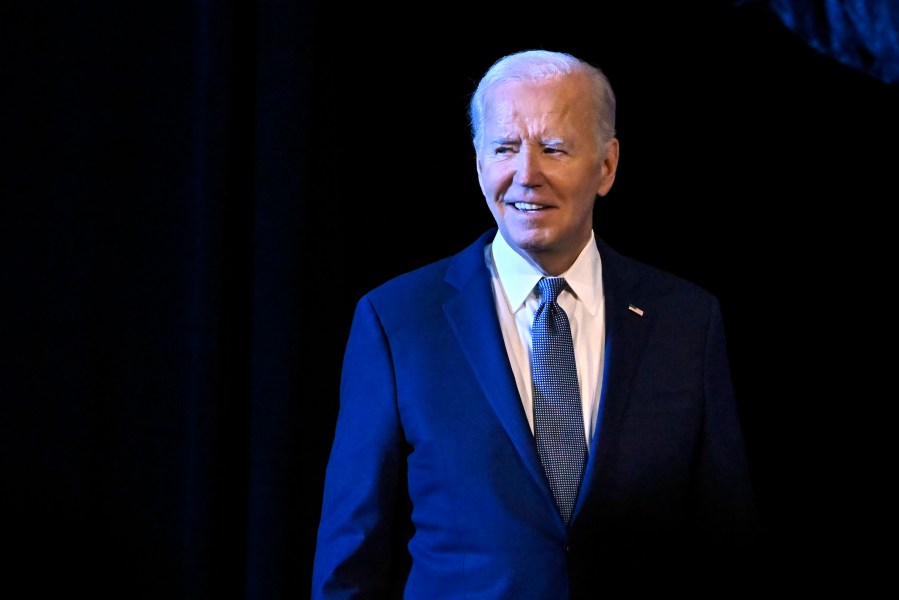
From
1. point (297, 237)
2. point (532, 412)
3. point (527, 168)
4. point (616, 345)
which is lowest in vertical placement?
point (532, 412)

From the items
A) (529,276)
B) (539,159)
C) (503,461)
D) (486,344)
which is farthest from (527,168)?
(503,461)

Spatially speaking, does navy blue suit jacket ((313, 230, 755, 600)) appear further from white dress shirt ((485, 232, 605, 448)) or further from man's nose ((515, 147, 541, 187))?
man's nose ((515, 147, 541, 187))

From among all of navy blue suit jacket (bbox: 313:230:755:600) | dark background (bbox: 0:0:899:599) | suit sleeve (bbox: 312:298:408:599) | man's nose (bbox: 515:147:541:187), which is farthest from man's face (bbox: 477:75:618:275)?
dark background (bbox: 0:0:899:599)

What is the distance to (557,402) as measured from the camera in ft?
5.18

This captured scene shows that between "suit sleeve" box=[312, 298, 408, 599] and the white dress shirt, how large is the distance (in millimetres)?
205

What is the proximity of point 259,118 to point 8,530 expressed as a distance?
896mm

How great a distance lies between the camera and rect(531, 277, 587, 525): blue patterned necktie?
1549 millimetres

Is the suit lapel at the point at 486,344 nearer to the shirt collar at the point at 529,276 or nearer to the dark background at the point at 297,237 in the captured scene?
the shirt collar at the point at 529,276

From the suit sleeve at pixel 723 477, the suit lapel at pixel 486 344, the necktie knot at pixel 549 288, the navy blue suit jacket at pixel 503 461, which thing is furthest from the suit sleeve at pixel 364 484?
the suit sleeve at pixel 723 477

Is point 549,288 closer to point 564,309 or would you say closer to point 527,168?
point 564,309

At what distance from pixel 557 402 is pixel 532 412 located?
4 cm

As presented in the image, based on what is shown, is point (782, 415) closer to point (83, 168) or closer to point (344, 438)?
point (344, 438)

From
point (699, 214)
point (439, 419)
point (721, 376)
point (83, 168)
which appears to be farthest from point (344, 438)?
point (699, 214)

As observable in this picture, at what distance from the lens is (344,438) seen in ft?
5.32
